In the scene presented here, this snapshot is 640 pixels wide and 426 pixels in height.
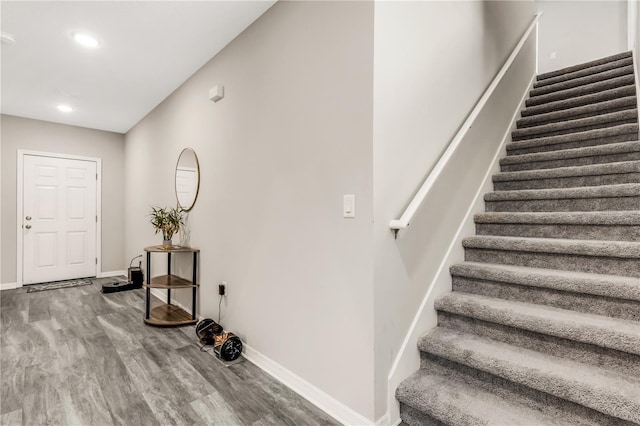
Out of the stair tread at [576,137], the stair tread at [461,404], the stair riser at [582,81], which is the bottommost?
the stair tread at [461,404]

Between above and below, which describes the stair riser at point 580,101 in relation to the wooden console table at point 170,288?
above

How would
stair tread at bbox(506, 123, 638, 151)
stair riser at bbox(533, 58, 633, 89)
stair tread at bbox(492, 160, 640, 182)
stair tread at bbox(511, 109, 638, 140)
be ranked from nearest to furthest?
1. stair tread at bbox(492, 160, 640, 182)
2. stair tread at bbox(506, 123, 638, 151)
3. stair tread at bbox(511, 109, 638, 140)
4. stair riser at bbox(533, 58, 633, 89)

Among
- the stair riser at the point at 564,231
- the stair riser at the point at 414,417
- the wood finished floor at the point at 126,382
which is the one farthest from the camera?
the stair riser at the point at 564,231

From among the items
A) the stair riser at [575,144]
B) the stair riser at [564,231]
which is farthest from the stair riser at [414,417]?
the stair riser at [575,144]

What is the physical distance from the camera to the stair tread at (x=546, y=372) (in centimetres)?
123

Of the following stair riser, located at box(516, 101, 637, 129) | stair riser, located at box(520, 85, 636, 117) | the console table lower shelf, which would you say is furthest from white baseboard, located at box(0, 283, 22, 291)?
stair riser, located at box(520, 85, 636, 117)

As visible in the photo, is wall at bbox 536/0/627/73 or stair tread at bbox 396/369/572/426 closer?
stair tread at bbox 396/369/572/426

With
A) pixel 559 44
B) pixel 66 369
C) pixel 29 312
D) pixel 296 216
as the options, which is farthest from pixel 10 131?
pixel 559 44

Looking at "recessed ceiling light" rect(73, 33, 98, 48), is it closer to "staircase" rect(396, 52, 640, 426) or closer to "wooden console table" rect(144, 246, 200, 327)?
"wooden console table" rect(144, 246, 200, 327)

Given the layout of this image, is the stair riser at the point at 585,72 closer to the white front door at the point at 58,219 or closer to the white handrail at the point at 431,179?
the white handrail at the point at 431,179

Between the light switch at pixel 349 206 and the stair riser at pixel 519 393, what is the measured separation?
0.95 m

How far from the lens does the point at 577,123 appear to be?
2805 millimetres

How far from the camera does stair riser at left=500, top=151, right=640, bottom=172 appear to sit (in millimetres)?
2281

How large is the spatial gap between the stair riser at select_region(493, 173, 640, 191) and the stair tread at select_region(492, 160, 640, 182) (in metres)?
0.03
